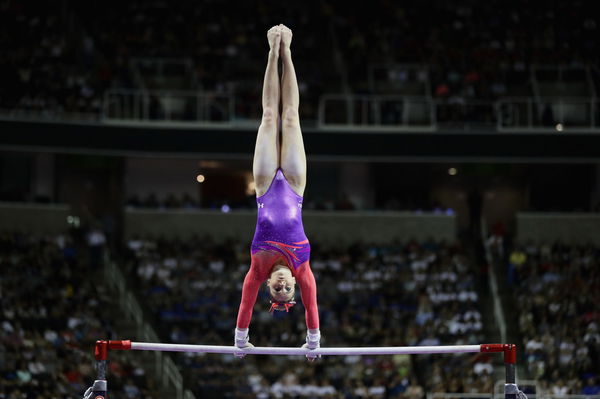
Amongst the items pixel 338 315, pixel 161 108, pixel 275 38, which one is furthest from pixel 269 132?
pixel 161 108

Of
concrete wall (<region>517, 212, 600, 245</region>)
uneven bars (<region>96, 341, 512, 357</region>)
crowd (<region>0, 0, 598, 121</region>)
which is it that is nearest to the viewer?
uneven bars (<region>96, 341, 512, 357</region>)

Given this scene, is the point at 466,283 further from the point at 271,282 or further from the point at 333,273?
the point at 271,282

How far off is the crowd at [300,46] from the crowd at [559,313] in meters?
4.49

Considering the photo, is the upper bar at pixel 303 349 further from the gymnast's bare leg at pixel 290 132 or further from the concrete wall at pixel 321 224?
the concrete wall at pixel 321 224

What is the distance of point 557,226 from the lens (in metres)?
30.5

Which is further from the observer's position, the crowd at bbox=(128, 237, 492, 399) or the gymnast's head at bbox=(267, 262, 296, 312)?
the crowd at bbox=(128, 237, 492, 399)

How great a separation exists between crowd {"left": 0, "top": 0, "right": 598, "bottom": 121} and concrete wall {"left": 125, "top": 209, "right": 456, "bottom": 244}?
10.6ft

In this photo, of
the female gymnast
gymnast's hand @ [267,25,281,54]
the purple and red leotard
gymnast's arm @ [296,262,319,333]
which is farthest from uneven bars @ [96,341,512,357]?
gymnast's hand @ [267,25,281,54]

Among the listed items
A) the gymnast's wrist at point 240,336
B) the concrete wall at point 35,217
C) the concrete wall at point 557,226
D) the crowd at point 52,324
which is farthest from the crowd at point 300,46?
the gymnast's wrist at point 240,336

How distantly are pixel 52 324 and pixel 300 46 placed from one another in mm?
12632

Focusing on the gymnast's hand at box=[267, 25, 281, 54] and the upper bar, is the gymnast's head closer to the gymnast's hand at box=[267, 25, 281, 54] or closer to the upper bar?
the upper bar

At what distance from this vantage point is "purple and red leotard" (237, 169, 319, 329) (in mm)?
11820

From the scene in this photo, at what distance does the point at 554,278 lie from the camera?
26406 millimetres

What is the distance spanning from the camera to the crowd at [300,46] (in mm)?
29281
